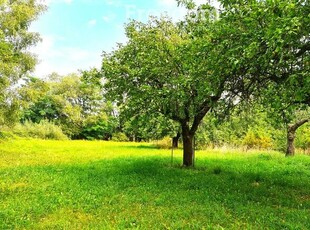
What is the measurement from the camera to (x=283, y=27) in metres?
6.25

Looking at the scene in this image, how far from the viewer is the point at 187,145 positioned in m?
15.7

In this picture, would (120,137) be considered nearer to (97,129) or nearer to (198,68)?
(97,129)

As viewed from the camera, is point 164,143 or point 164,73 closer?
point 164,73

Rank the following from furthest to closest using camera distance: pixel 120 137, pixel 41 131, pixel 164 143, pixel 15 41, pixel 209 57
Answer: pixel 120 137
pixel 41 131
pixel 164 143
pixel 15 41
pixel 209 57

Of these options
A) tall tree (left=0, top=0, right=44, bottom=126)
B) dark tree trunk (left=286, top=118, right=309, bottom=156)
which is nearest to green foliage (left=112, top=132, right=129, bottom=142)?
tall tree (left=0, top=0, right=44, bottom=126)

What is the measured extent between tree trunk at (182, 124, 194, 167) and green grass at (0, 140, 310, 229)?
1.20m

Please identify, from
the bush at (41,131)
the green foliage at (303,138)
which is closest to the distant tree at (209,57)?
the green foliage at (303,138)

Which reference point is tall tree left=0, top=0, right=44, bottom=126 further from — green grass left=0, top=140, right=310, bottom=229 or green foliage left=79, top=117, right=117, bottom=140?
green foliage left=79, top=117, right=117, bottom=140

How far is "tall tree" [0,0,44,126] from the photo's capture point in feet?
65.2

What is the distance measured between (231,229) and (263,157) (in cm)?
1477

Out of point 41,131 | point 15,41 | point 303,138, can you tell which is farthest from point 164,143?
point 41,131

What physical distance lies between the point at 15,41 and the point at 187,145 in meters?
16.4

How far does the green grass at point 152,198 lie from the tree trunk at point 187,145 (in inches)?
47.2

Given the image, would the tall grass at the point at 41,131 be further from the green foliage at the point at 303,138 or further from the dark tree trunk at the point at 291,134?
the dark tree trunk at the point at 291,134
